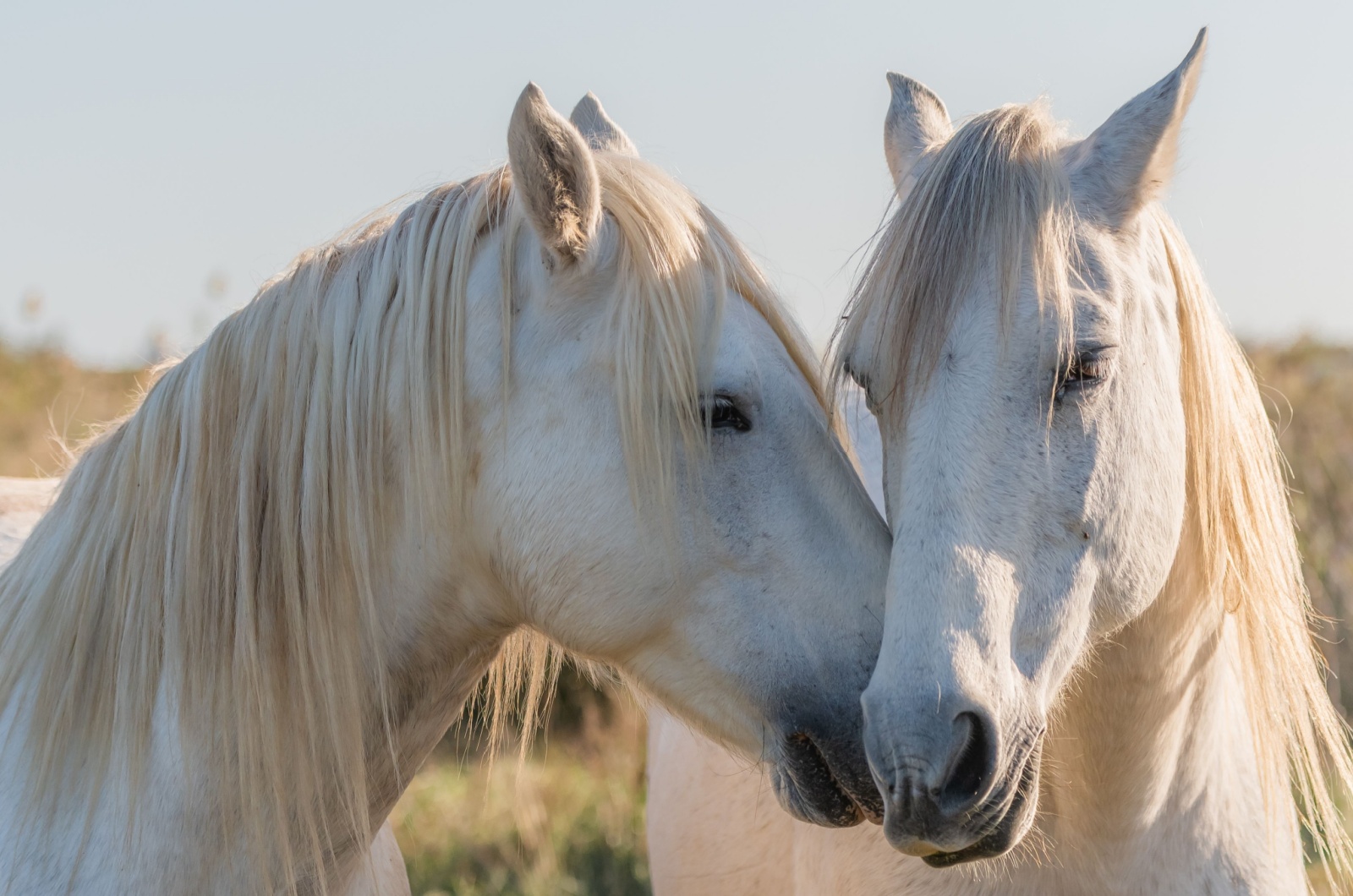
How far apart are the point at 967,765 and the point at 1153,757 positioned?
63cm

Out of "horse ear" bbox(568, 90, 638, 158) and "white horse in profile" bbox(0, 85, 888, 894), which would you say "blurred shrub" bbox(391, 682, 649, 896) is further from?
"horse ear" bbox(568, 90, 638, 158)

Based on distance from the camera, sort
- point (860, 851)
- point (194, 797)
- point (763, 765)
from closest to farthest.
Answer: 1. point (194, 797)
2. point (763, 765)
3. point (860, 851)

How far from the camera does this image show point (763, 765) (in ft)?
6.55

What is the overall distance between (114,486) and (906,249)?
1491 millimetres

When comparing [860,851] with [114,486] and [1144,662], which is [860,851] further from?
[114,486]

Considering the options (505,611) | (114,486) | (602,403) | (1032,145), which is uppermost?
(1032,145)

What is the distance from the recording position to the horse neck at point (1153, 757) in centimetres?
212

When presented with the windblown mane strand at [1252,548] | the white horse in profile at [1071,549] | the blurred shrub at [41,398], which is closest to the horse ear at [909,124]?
the white horse in profile at [1071,549]

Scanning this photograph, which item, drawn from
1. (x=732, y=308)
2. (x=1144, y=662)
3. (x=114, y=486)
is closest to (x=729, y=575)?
(x=732, y=308)

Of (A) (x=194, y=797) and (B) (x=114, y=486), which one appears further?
(B) (x=114, y=486)

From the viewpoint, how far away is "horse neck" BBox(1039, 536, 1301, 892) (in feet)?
6.95

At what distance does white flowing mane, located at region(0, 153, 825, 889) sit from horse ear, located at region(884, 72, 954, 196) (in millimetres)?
692

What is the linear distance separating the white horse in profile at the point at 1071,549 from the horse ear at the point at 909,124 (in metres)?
0.01

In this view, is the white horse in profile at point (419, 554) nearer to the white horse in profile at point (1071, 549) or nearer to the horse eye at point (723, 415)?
the horse eye at point (723, 415)
